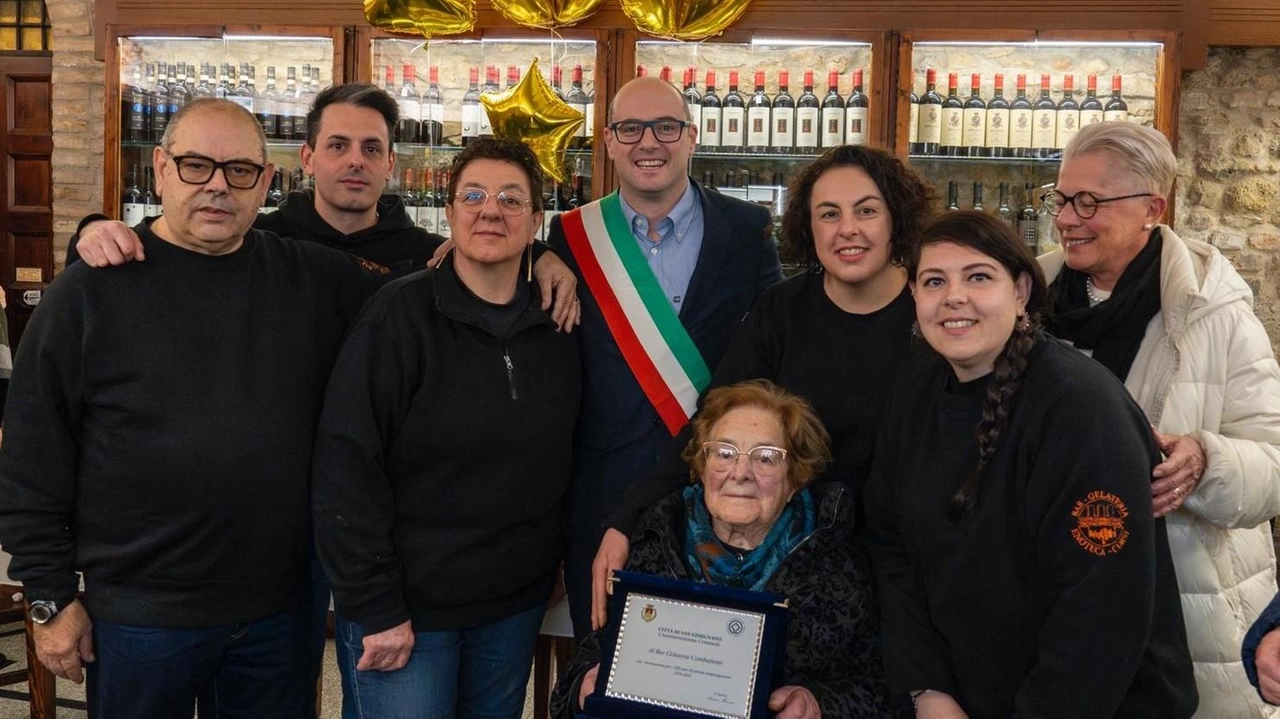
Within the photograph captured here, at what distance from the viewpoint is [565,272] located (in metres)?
2.39

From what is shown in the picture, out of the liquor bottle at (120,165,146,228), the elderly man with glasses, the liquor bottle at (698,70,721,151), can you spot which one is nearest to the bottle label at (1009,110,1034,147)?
the liquor bottle at (698,70,721,151)

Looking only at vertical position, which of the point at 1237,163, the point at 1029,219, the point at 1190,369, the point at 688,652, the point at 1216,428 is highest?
the point at 1237,163

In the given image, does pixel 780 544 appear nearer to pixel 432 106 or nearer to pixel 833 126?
pixel 833 126

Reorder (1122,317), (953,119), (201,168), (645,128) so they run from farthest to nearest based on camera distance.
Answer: (953,119) → (645,128) → (1122,317) → (201,168)

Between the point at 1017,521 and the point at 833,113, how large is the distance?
119 inches


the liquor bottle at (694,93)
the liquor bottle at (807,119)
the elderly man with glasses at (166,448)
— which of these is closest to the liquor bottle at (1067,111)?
the liquor bottle at (807,119)

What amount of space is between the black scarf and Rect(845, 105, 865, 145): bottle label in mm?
2332

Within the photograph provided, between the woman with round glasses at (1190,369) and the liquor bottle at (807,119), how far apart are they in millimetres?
2334

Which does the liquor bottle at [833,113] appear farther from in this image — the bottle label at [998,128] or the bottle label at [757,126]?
the bottle label at [998,128]

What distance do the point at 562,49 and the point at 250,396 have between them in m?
2.92

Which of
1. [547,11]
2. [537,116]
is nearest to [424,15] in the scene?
[547,11]

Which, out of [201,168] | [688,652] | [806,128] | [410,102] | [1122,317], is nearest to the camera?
[688,652]

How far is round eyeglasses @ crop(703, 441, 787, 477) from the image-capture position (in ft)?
6.72

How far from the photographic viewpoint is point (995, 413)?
5.56ft
